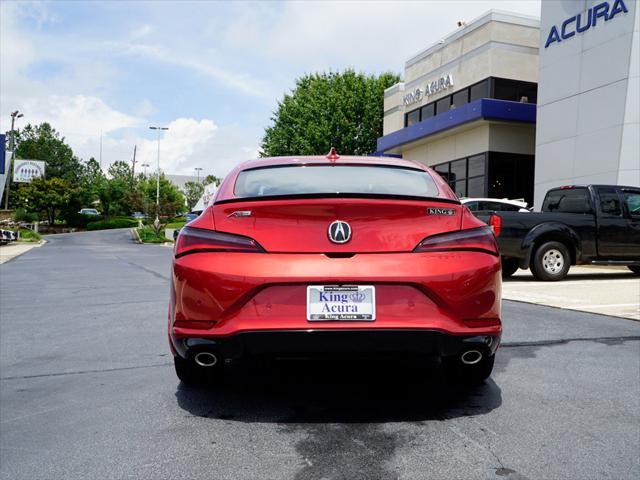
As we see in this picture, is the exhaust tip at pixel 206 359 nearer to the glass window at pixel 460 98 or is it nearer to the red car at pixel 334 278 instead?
the red car at pixel 334 278

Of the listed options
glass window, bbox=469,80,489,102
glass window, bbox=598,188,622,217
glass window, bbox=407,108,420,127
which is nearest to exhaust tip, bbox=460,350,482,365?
glass window, bbox=598,188,622,217

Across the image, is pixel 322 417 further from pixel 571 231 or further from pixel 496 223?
pixel 571 231

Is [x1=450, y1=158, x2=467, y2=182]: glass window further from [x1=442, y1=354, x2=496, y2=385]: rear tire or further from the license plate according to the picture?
the license plate

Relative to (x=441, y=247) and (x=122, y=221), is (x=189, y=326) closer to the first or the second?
(x=441, y=247)

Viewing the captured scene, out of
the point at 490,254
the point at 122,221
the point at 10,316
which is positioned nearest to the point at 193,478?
the point at 490,254

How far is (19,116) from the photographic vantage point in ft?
205

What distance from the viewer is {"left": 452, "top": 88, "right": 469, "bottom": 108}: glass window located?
2739cm

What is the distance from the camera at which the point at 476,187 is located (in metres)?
26.6

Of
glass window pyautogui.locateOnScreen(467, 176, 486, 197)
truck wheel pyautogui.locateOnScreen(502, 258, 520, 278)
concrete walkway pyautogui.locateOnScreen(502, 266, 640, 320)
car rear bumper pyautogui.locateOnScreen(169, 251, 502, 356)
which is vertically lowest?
concrete walkway pyautogui.locateOnScreen(502, 266, 640, 320)

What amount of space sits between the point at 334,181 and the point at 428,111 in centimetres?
2857

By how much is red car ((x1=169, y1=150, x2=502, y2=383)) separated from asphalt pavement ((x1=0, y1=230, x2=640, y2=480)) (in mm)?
445

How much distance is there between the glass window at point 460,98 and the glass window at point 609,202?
16.9m

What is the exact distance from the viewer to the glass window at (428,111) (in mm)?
30359

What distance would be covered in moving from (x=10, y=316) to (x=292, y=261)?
592cm
